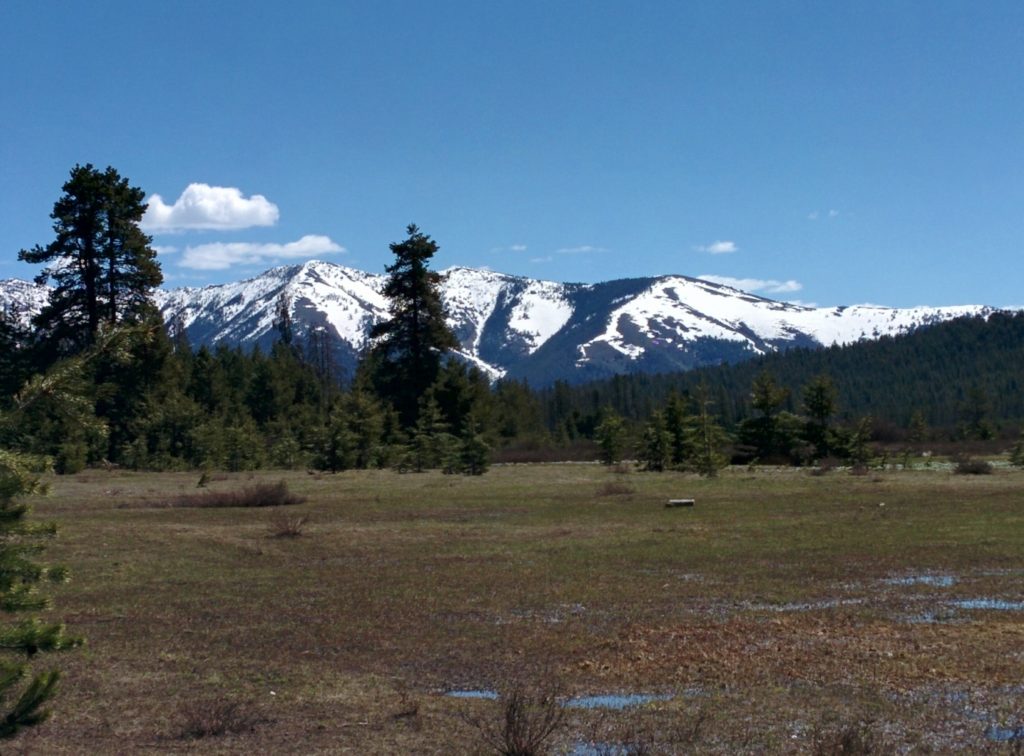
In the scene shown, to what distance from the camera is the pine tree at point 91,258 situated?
148 feet

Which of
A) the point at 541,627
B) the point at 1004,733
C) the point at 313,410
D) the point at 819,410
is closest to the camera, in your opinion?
the point at 1004,733

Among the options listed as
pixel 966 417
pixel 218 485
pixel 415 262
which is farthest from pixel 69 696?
pixel 966 417

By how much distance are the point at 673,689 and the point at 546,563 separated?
8916mm

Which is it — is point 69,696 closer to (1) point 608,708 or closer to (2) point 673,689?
(1) point 608,708

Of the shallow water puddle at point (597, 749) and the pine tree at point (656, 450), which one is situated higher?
the pine tree at point (656, 450)

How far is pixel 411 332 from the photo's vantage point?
6019 cm

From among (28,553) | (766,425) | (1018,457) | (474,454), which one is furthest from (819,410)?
(28,553)

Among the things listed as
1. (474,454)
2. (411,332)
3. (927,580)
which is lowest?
(927,580)

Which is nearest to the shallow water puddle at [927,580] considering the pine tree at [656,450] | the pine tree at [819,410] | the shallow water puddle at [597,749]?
the shallow water puddle at [597,749]

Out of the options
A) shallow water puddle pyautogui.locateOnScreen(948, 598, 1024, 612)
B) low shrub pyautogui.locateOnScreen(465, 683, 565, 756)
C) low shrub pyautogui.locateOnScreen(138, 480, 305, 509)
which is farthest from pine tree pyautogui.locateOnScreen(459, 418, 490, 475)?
low shrub pyautogui.locateOnScreen(465, 683, 565, 756)

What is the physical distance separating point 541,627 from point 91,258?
127 ft

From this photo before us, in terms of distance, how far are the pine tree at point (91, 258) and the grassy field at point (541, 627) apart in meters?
21.8

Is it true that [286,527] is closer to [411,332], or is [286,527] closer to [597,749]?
[597,749]

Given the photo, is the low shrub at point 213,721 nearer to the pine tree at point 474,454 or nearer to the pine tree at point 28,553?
the pine tree at point 28,553
